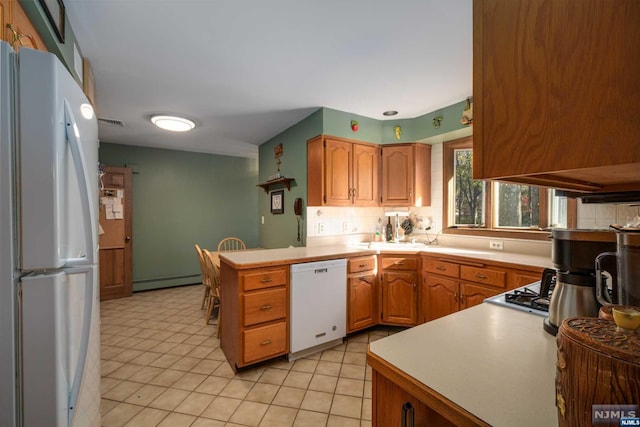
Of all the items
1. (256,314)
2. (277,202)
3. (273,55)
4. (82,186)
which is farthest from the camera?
(277,202)

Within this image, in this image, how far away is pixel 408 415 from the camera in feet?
2.25

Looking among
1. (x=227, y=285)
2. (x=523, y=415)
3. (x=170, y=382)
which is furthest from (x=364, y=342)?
(x=523, y=415)

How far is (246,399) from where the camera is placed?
1.91m

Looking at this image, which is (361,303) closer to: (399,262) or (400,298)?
(400,298)

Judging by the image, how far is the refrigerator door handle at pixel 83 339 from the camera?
982 mm

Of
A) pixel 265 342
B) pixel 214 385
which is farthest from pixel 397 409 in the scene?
pixel 214 385

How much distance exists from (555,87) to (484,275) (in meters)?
2.21

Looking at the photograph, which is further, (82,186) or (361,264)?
(361,264)

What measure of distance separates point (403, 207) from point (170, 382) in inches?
121

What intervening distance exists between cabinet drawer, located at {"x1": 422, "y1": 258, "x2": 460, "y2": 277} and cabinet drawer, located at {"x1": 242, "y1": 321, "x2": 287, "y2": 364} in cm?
151

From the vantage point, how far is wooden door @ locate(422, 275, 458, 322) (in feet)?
8.41

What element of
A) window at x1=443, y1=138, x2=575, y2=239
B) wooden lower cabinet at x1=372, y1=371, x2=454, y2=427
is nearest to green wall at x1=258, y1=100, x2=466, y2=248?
window at x1=443, y1=138, x2=575, y2=239

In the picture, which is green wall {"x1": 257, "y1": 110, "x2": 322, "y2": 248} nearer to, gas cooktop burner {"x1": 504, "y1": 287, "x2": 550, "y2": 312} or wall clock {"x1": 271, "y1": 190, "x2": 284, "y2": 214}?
wall clock {"x1": 271, "y1": 190, "x2": 284, "y2": 214}

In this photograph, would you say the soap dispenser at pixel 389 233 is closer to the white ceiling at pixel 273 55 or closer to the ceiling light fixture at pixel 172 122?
the white ceiling at pixel 273 55
